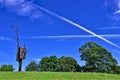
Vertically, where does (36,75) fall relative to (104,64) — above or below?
below

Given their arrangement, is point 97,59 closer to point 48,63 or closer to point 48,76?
point 48,63

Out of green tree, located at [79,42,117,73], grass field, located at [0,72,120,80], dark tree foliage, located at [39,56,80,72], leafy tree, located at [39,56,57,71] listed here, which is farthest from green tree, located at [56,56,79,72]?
grass field, located at [0,72,120,80]

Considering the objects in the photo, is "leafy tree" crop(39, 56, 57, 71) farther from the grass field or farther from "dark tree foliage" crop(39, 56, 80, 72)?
the grass field

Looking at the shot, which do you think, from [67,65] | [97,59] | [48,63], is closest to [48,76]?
[97,59]

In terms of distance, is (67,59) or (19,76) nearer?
(19,76)

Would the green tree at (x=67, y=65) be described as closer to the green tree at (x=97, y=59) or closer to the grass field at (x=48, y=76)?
→ the green tree at (x=97, y=59)

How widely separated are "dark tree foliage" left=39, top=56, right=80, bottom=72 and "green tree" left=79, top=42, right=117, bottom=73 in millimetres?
→ 11054

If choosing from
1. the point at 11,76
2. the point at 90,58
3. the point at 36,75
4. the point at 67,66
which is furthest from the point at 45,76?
the point at 67,66

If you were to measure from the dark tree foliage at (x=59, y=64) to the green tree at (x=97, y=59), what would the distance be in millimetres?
11054

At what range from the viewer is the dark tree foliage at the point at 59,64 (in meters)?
116

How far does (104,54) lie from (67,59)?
21310mm

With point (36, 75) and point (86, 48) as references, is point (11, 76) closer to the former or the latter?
point (36, 75)

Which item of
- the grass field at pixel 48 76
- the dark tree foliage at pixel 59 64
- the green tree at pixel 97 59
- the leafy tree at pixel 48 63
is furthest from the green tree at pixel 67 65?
the grass field at pixel 48 76

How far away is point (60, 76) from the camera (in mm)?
39281
